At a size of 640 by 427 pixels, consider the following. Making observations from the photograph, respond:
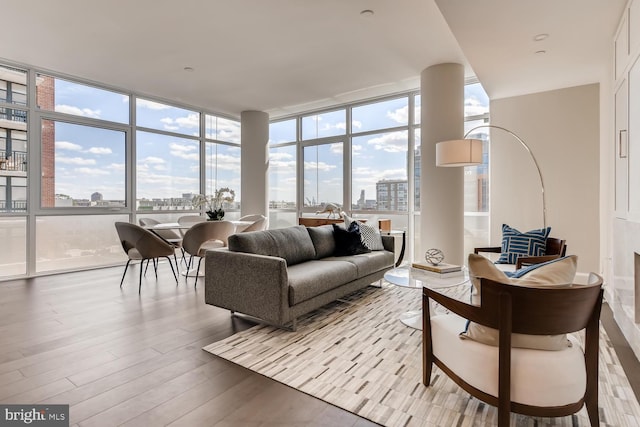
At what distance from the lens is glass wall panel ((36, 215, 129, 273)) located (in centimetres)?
503

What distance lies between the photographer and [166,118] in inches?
256

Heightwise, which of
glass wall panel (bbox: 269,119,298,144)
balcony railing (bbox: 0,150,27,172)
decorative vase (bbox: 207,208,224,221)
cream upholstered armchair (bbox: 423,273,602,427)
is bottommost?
cream upholstered armchair (bbox: 423,273,602,427)

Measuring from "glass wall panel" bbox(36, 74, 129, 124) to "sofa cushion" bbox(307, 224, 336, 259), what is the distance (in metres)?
4.17

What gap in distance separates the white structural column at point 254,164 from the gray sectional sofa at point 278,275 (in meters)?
3.55

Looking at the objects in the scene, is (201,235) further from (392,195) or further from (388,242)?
(392,195)

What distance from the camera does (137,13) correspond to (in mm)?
3498

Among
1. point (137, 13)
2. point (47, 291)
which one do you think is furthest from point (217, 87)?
point (47, 291)

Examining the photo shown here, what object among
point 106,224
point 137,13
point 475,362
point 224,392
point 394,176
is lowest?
point 224,392

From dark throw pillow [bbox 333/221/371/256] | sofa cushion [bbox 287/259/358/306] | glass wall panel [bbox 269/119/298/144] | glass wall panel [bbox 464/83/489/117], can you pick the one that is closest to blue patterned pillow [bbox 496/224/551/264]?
dark throw pillow [bbox 333/221/371/256]

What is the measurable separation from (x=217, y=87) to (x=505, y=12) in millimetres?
4397

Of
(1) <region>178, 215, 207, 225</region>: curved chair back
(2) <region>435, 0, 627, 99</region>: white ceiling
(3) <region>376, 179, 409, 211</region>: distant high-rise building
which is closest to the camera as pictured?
(2) <region>435, 0, 627, 99</region>: white ceiling

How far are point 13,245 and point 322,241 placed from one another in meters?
4.34

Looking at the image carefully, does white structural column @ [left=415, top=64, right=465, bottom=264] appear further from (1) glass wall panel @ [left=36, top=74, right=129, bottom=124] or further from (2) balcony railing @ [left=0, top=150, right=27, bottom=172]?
(2) balcony railing @ [left=0, top=150, right=27, bottom=172]

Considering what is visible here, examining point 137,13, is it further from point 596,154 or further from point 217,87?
point 596,154
